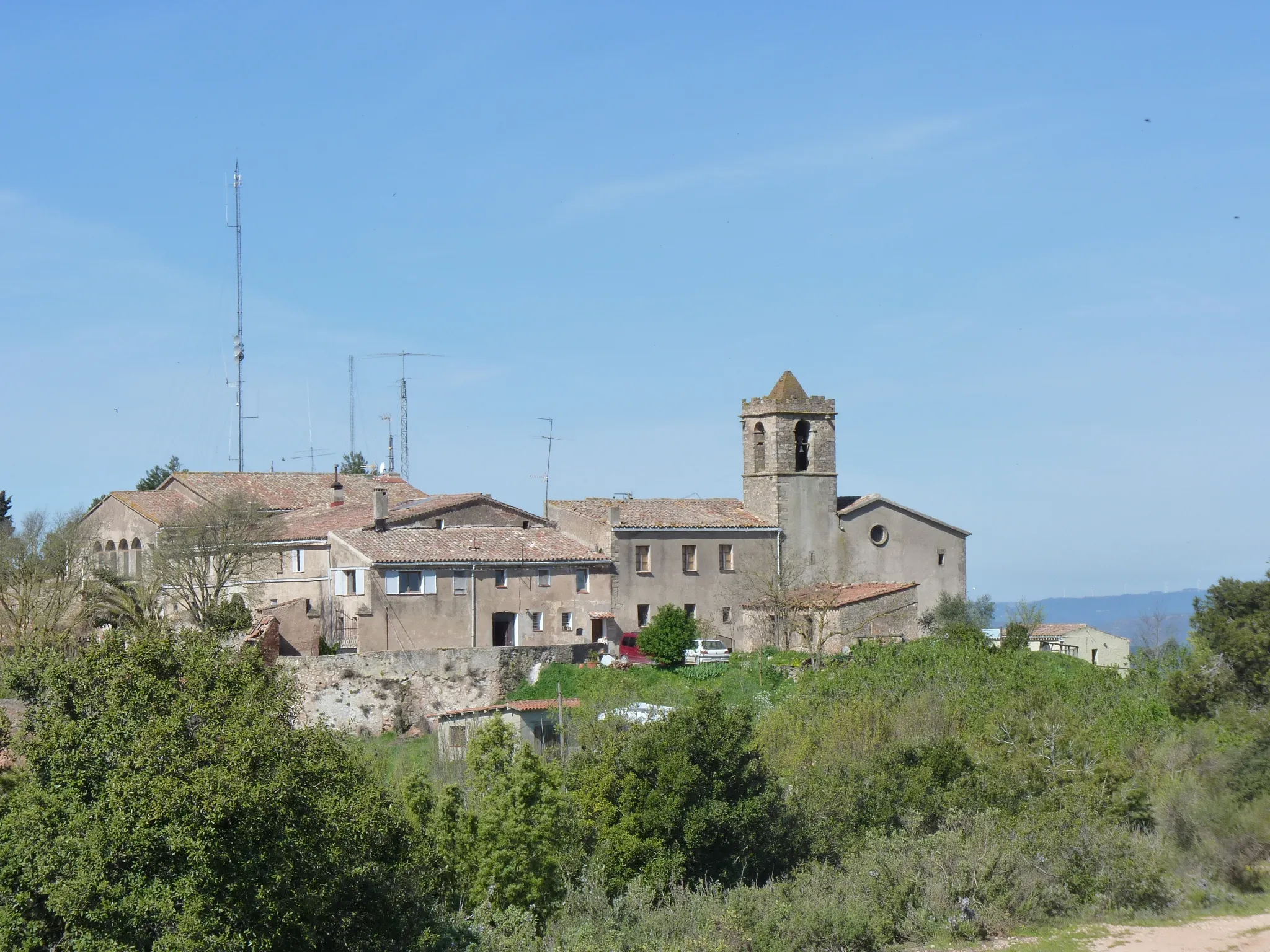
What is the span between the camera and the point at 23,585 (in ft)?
122

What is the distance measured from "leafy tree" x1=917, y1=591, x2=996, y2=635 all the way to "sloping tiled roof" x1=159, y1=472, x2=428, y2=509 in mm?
18983

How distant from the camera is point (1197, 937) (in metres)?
15.4

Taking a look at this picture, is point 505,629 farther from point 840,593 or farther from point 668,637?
point 840,593

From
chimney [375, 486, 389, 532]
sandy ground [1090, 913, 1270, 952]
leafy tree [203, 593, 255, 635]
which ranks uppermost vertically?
chimney [375, 486, 389, 532]

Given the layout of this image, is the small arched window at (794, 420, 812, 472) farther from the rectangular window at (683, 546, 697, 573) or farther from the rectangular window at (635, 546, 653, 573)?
the rectangular window at (635, 546, 653, 573)

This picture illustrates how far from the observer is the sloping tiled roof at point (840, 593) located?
139ft

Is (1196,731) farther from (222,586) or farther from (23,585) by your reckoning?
(23,585)

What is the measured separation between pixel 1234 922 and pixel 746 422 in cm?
3459

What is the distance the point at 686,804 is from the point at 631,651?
70.5 ft

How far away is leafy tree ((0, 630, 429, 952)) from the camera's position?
10992 mm

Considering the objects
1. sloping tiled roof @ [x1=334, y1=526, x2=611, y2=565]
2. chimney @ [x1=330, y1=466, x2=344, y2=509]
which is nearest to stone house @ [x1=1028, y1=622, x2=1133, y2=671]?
sloping tiled roof @ [x1=334, y1=526, x2=611, y2=565]

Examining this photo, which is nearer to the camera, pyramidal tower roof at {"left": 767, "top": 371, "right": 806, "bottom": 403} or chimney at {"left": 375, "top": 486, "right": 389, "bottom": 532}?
chimney at {"left": 375, "top": 486, "right": 389, "bottom": 532}

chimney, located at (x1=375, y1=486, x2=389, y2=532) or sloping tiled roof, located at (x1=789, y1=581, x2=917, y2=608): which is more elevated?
chimney, located at (x1=375, y1=486, x2=389, y2=532)

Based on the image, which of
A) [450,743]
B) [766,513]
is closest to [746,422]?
[766,513]
